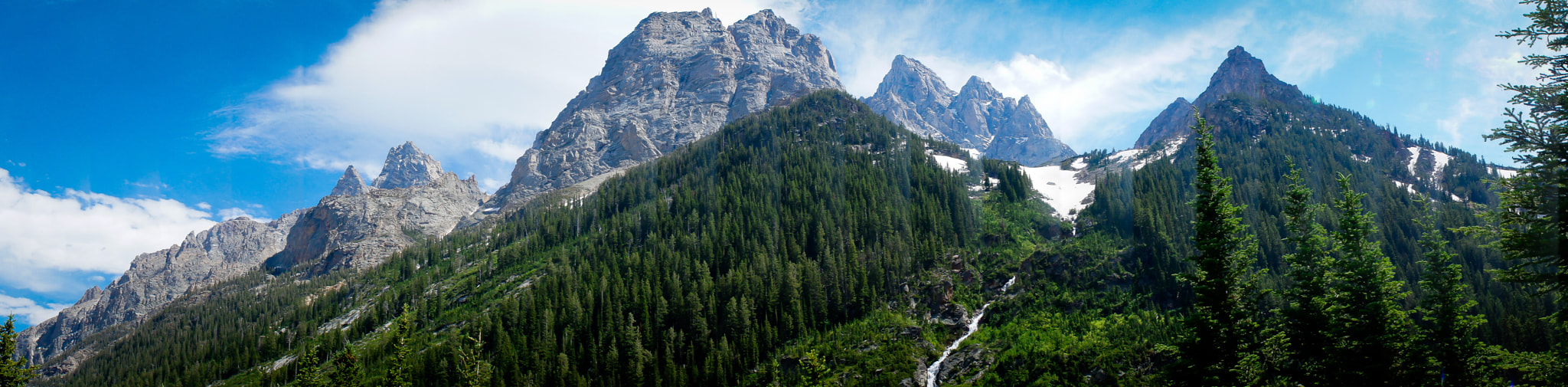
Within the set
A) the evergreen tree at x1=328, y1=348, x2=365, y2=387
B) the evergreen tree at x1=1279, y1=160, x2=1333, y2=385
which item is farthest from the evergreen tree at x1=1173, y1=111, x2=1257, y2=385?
the evergreen tree at x1=328, y1=348, x2=365, y2=387

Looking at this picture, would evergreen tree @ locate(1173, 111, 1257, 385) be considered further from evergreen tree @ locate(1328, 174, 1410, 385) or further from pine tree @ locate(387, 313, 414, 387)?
pine tree @ locate(387, 313, 414, 387)

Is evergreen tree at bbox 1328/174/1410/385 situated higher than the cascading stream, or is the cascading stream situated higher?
evergreen tree at bbox 1328/174/1410/385

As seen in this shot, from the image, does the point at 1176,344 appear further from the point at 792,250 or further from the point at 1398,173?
the point at 1398,173

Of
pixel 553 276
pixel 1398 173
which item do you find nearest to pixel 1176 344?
pixel 553 276

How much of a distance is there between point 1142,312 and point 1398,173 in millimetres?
140667

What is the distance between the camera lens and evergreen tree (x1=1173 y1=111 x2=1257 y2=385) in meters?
29.9

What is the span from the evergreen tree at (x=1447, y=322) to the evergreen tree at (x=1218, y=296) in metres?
6.55

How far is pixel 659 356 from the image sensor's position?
99.9m

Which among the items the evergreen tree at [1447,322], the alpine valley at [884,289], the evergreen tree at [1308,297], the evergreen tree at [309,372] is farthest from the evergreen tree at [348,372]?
the evergreen tree at [1447,322]

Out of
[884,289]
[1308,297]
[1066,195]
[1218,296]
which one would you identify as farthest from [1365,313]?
[1066,195]

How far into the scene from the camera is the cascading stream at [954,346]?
290ft

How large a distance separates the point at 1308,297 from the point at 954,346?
2550 inches

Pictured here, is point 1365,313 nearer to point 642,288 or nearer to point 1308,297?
point 1308,297

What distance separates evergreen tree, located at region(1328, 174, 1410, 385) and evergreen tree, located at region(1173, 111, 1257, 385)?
12.2ft
